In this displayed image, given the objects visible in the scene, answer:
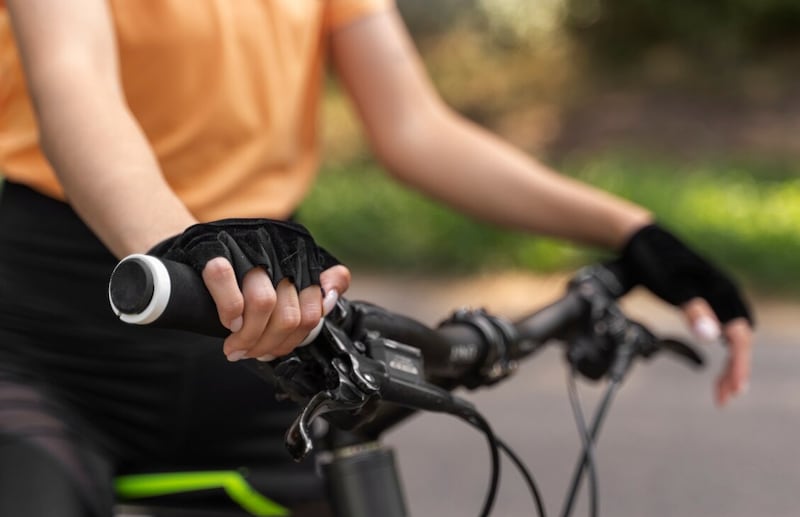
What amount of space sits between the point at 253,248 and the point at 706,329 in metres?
0.93

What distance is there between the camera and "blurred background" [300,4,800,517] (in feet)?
19.5

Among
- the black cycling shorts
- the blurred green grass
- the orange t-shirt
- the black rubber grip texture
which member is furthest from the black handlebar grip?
the blurred green grass

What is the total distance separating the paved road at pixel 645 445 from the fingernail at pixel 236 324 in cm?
427

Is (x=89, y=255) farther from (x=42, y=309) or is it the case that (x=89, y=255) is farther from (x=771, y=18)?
(x=771, y=18)

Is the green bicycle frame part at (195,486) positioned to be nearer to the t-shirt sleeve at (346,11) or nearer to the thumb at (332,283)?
the thumb at (332,283)

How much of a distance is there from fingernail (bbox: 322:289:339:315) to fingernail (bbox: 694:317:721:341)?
82 cm

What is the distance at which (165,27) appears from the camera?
173cm

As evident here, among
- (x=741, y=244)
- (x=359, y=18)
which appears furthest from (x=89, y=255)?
(x=741, y=244)

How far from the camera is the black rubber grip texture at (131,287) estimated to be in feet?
3.34

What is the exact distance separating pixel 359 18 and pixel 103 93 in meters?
0.71

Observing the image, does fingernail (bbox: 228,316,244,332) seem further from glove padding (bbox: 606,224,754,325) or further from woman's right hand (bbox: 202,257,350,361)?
glove padding (bbox: 606,224,754,325)

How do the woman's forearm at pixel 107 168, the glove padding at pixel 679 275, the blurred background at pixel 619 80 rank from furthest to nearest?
the blurred background at pixel 619 80 < the glove padding at pixel 679 275 < the woman's forearm at pixel 107 168

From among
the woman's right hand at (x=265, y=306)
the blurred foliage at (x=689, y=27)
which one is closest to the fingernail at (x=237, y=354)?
the woman's right hand at (x=265, y=306)

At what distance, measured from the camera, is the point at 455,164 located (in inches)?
81.7
